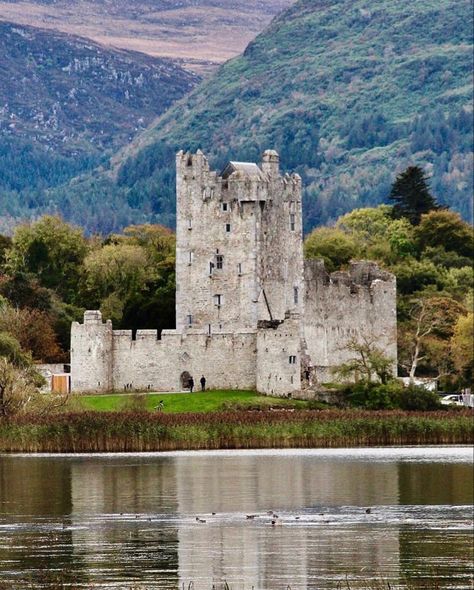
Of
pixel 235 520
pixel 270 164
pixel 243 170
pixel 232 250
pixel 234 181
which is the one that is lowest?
pixel 235 520

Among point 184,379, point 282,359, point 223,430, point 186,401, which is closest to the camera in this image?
point 223,430

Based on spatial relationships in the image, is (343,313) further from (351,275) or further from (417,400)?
(417,400)

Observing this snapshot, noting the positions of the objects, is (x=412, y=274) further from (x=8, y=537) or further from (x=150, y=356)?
(x=8, y=537)

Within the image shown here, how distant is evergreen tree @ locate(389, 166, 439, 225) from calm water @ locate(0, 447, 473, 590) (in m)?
65.2

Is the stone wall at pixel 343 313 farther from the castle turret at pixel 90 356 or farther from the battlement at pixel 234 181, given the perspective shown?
the castle turret at pixel 90 356

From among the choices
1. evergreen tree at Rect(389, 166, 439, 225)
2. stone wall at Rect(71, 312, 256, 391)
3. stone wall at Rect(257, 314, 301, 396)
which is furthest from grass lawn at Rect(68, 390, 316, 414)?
evergreen tree at Rect(389, 166, 439, 225)

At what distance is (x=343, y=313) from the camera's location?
315ft

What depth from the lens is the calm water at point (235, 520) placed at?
4234 centimetres

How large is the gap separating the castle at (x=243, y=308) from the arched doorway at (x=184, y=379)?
0.04 m

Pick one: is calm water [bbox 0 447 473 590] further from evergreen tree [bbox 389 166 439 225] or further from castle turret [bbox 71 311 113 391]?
evergreen tree [bbox 389 166 439 225]

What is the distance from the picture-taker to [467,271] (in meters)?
119

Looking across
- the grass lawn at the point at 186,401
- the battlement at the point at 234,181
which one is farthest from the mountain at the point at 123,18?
the grass lawn at the point at 186,401

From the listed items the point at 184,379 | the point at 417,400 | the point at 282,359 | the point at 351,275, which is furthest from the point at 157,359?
the point at 351,275

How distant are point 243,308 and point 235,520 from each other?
133 ft
